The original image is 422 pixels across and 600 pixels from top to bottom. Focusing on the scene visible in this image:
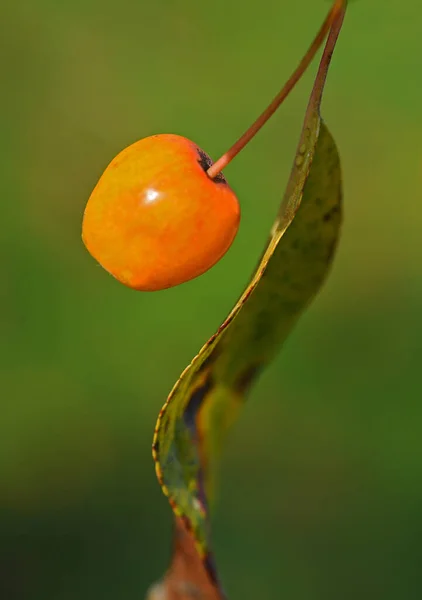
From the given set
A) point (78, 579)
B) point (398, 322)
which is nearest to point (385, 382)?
point (398, 322)

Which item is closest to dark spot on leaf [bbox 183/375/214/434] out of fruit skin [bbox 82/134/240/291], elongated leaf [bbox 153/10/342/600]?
elongated leaf [bbox 153/10/342/600]

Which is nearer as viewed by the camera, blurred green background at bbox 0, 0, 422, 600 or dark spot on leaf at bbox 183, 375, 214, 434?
dark spot on leaf at bbox 183, 375, 214, 434

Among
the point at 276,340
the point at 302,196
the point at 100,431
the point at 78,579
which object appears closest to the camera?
the point at 302,196

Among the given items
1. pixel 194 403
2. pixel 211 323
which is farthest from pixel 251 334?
pixel 211 323

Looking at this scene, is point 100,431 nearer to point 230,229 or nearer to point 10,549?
point 10,549

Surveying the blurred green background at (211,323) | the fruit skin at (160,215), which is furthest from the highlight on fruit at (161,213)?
the blurred green background at (211,323)

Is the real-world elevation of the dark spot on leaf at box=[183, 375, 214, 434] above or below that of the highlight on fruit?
below

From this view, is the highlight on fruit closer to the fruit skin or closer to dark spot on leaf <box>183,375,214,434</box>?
the fruit skin

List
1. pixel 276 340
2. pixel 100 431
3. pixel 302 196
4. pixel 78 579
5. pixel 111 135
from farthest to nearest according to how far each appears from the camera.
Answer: pixel 111 135 < pixel 100 431 < pixel 78 579 < pixel 276 340 < pixel 302 196

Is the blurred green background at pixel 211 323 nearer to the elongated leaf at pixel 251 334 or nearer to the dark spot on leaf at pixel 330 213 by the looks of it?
the elongated leaf at pixel 251 334
